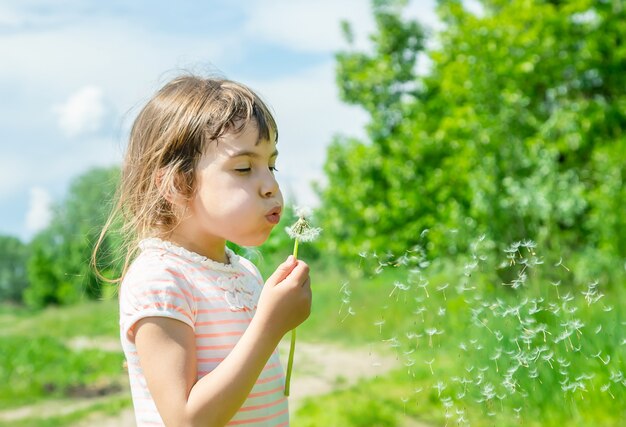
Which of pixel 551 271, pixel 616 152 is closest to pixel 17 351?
pixel 551 271

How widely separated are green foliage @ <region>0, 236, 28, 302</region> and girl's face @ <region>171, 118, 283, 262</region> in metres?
37.0

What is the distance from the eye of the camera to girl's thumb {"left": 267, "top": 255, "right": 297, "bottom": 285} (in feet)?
4.84

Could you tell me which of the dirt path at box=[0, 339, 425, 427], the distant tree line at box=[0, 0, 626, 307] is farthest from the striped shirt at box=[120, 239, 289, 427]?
the distant tree line at box=[0, 0, 626, 307]

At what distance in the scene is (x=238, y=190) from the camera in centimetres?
154

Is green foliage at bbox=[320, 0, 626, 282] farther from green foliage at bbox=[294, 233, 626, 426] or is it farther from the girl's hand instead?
the girl's hand

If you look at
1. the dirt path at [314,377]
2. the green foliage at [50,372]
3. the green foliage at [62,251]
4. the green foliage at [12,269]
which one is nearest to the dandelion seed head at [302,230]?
the dirt path at [314,377]

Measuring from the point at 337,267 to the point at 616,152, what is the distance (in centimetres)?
891

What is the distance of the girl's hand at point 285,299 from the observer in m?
1.43

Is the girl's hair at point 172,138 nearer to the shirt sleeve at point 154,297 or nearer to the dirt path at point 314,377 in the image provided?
the shirt sleeve at point 154,297

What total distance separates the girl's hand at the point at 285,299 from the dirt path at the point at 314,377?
3509 millimetres

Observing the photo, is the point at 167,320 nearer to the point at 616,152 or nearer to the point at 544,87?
the point at 616,152

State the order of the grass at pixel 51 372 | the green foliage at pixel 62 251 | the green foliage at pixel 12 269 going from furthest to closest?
1. the green foliage at pixel 12 269
2. the green foliage at pixel 62 251
3. the grass at pixel 51 372

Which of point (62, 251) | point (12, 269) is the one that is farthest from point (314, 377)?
point (12, 269)

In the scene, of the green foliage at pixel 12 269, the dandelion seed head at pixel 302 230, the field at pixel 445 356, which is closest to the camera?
the dandelion seed head at pixel 302 230
